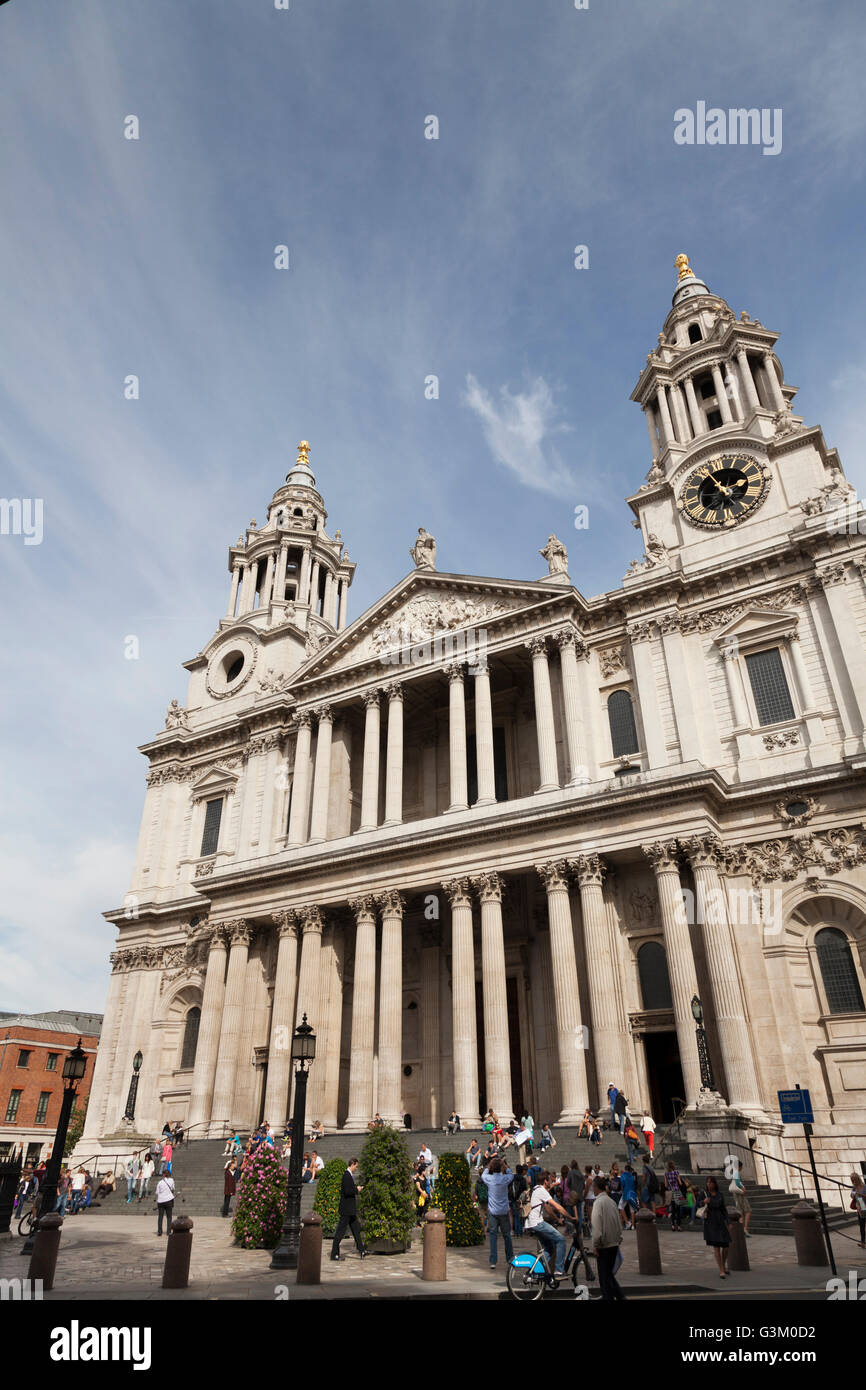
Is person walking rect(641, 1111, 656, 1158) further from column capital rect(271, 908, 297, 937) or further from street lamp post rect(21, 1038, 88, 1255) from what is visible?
column capital rect(271, 908, 297, 937)

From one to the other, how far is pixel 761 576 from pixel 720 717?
18.6 ft

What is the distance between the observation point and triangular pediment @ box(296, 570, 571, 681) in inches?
1464

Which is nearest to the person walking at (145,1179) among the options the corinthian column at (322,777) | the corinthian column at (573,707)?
the corinthian column at (322,777)

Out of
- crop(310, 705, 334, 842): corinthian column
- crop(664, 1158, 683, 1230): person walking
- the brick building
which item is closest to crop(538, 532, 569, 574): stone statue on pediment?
crop(310, 705, 334, 842): corinthian column

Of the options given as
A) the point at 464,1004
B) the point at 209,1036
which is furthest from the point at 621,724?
the point at 209,1036

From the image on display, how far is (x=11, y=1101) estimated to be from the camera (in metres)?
66.2

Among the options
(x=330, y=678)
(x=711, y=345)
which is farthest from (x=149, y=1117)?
(x=711, y=345)

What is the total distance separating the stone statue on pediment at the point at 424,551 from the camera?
41125mm

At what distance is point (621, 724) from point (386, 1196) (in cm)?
2048

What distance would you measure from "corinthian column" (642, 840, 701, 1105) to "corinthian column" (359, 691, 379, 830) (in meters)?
12.2

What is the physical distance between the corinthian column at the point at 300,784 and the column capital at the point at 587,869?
1325 centimetres

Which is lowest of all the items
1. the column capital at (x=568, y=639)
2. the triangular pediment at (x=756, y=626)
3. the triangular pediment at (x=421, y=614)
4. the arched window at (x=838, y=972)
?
the arched window at (x=838, y=972)

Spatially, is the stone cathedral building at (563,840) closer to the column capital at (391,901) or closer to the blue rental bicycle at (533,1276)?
the column capital at (391,901)

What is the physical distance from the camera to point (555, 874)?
3045 cm
